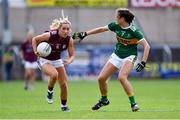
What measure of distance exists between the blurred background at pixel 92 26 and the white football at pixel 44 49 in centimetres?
1964

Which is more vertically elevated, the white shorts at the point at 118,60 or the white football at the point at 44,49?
the white football at the point at 44,49

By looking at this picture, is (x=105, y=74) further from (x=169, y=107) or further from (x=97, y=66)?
(x=97, y=66)

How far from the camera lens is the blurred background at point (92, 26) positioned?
38438mm

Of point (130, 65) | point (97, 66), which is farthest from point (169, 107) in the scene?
point (97, 66)

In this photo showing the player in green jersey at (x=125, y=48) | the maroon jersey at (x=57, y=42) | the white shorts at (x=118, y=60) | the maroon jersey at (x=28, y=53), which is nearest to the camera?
the player in green jersey at (x=125, y=48)

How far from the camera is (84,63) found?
1510 inches

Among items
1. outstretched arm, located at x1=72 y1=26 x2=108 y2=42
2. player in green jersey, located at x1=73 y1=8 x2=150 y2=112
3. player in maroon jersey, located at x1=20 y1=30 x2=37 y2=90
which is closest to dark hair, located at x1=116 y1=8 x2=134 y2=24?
player in green jersey, located at x1=73 y1=8 x2=150 y2=112

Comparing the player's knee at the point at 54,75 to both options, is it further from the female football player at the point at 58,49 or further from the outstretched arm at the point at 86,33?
the outstretched arm at the point at 86,33

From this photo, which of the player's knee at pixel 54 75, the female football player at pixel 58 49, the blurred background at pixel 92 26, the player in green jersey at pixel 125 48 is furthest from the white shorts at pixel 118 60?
the blurred background at pixel 92 26

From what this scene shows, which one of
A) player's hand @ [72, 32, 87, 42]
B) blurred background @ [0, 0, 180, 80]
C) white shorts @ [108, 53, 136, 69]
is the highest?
player's hand @ [72, 32, 87, 42]

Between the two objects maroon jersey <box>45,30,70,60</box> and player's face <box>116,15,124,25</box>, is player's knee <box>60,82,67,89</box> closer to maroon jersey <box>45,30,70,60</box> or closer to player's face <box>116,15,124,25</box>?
maroon jersey <box>45,30,70,60</box>

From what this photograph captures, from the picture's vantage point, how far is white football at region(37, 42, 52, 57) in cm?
1660

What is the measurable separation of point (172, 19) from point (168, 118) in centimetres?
3196

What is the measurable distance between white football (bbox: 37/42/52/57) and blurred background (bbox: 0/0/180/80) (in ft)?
64.4
